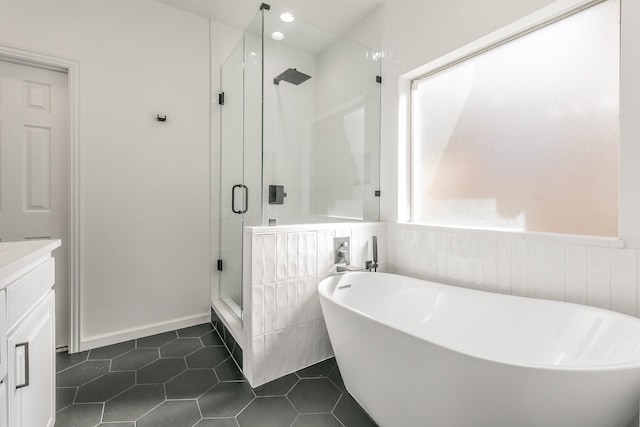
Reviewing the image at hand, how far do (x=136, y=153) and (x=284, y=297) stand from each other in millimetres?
1658

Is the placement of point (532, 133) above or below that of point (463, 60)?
below

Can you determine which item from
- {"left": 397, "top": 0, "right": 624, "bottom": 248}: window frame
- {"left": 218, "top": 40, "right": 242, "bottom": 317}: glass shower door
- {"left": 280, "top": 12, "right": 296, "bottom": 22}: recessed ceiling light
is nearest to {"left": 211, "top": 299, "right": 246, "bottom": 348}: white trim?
{"left": 218, "top": 40, "right": 242, "bottom": 317}: glass shower door

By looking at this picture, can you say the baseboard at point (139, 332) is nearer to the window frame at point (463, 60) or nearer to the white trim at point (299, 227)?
the white trim at point (299, 227)

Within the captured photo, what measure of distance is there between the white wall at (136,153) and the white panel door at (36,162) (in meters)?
0.14

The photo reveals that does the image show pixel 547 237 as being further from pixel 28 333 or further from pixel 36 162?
pixel 36 162

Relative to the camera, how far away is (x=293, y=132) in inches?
82.0

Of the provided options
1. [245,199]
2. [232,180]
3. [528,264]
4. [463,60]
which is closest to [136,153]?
[232,180]

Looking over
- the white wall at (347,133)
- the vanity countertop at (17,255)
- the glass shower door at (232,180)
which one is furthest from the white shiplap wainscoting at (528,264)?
the vanity countertop at (17,255)

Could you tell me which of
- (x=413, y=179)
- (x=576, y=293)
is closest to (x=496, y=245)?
(x=576, y=293)

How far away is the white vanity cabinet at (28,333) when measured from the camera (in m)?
0.88

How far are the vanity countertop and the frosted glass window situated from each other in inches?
84.9

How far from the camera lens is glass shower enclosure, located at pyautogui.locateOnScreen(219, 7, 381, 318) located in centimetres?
192

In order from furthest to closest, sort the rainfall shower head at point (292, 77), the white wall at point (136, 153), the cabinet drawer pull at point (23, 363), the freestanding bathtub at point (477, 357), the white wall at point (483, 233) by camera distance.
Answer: the white wall at point (136, 153) → the rainfall shower head at point (292, 77) → the white wall at point (483, 233) → the cabinet drawer pull at point (23, 363) → the freestanding bathtub at point (477, 357)

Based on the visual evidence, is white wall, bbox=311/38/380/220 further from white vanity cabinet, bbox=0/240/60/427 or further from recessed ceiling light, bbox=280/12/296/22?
white vanity cabinet, bbox=0/240/60/427
